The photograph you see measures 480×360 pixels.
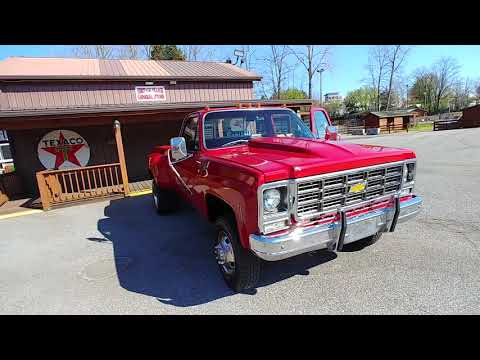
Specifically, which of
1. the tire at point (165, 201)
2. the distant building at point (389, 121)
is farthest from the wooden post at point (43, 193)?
the distant building at point (389, 121)

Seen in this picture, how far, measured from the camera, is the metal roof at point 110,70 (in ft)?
36.8

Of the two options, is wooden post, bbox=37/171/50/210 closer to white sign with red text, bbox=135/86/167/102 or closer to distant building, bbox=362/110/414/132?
white sign with red text, bbox=135/86/167/102

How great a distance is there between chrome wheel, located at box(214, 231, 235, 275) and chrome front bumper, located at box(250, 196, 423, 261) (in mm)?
724

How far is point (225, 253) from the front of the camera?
327 centimetres

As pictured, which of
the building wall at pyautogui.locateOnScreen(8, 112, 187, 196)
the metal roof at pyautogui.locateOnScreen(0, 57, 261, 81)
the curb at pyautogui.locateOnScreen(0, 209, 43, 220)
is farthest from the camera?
the metal roof at pyautogui.locateOnScreen(0, 57, 261, 81)

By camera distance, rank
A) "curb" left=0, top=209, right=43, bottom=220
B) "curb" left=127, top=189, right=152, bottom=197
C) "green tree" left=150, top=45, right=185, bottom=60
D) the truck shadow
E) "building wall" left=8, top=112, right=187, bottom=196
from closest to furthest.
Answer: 1. the truck shadow
2. "curb" left=0, top=209, right=43, bottom=220
3. "curb" left=127, top=189, right=152, bottom=197
4. "building wall" left=8, top=112, right=187, bottom=196
5. "green tree" left=150, top=45, right=185, bottom=60

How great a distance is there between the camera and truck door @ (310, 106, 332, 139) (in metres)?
5.70

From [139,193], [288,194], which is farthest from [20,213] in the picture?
[288,194]

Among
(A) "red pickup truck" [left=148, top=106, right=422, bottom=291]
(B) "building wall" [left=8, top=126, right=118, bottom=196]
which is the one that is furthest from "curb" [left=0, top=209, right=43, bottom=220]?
(A) "red pickup truck" [left=148, top=106, right=422, bottom=291]

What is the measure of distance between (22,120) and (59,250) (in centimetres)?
531

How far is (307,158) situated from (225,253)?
145 centimetres

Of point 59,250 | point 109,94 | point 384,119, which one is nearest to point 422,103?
point 384,119
